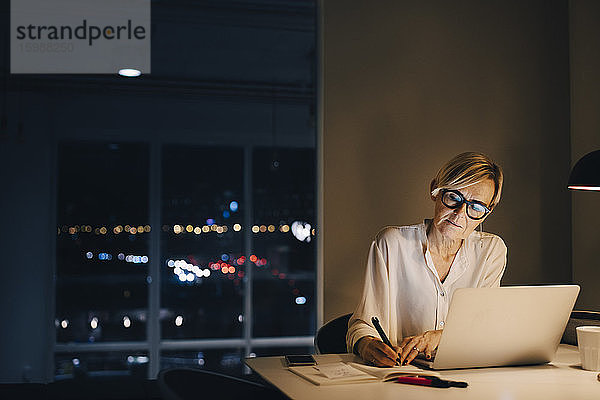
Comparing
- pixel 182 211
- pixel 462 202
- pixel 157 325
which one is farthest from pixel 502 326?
pixel 182 211

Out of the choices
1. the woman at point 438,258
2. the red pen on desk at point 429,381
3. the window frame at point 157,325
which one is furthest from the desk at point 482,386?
the window frame at point 157,325

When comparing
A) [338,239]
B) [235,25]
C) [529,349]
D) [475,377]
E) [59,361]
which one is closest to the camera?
[475,377]

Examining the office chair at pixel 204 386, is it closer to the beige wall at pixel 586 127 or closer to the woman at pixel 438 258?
the woman at pixel 438 258

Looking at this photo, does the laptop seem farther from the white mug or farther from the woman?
the woman

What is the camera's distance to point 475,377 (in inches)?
74.4

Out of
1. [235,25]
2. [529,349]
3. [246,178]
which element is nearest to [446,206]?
[529,349]

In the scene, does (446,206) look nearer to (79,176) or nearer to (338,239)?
(338,239)

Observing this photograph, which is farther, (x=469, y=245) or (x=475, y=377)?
(x=469, y=245)

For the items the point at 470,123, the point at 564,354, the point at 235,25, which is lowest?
the point at 564,354

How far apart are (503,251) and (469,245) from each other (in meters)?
0.14

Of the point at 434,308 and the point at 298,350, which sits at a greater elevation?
the point at 434,308

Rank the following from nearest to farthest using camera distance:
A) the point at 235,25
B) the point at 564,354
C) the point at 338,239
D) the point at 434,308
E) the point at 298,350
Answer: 1. the point at 564,354
2. the point at 434,308
3. the point at 338,239
4. the point at 235,25
5. the point at 298,350

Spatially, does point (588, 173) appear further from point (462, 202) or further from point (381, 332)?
point (381, 332)

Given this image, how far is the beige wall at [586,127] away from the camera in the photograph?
3307 mm
